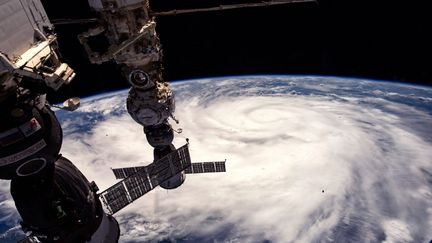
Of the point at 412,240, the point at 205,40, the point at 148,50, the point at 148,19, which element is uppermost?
the point at 148,19

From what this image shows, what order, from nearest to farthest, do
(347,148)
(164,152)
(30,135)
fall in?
(30,135) < (164,152) < (347,148)

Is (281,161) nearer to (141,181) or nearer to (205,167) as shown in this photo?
(205,167)

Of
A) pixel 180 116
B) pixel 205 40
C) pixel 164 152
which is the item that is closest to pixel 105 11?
pixel 164 152

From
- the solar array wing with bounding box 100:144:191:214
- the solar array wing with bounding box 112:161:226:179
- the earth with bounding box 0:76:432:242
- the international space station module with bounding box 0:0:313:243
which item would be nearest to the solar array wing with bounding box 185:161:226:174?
the solar array wing with bounding box 112:161:226:179

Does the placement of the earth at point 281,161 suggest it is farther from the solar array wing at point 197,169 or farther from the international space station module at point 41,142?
the international space station module at point 41,142

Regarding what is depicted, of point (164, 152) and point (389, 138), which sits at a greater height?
point (164, 152)

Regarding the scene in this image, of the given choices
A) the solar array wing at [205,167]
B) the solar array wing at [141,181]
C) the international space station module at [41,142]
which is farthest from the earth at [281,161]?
the international space station module at [41,142]

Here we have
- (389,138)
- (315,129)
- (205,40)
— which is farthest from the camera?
(315,129)

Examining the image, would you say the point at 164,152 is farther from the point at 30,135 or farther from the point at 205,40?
the point at 205,40
